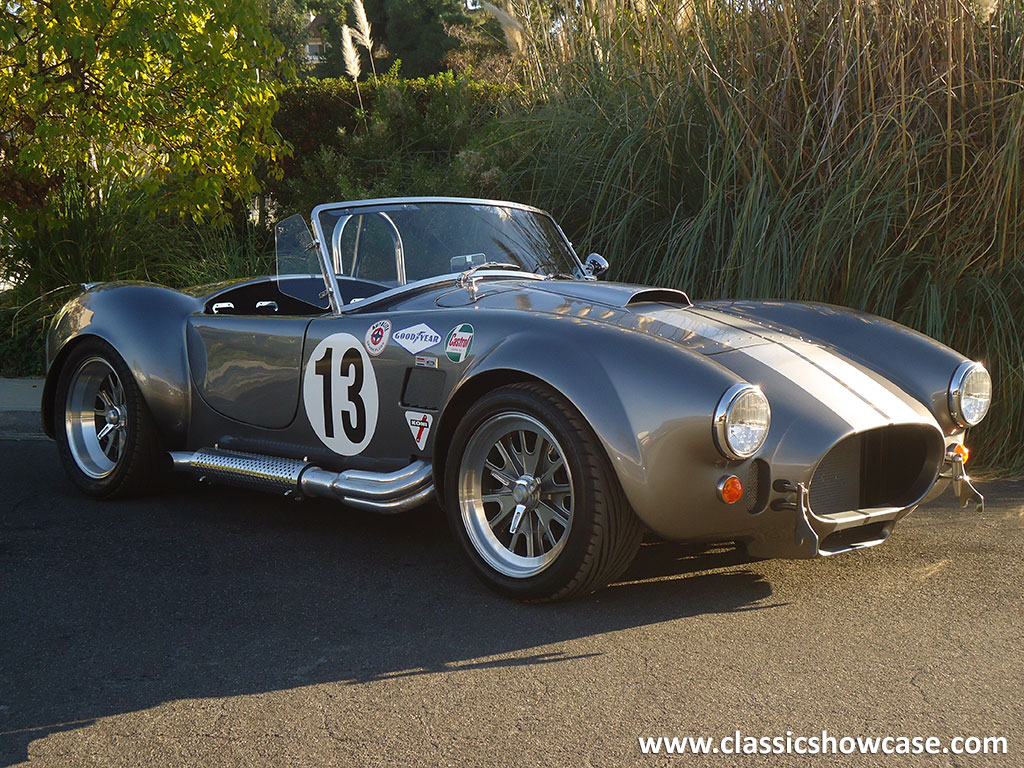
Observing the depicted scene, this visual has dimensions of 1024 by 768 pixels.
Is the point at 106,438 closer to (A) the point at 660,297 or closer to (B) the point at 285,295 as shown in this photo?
(B) the point at 285,295

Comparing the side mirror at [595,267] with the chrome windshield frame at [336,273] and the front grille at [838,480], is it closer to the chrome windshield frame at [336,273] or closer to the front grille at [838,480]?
the chrome windshield frame at [336,273]

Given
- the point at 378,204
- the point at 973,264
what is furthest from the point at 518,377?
the point at 973,264

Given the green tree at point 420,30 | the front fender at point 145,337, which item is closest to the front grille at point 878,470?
the front fender at point 145,337

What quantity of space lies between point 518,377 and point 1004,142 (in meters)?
3.67

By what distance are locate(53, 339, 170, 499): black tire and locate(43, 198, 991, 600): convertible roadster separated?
11mm

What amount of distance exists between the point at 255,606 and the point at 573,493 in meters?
1.11

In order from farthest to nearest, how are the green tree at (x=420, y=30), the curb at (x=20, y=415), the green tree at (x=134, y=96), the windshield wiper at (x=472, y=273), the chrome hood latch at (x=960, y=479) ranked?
the green tree at (x=420, y=30)
the green tree at (x=134, y=96)
the curb at (x=20, y=415)
the windshield wiper at (x=472, y=273)
the chrome hood latch at (x=960, y=479)

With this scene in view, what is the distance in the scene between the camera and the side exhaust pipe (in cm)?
386

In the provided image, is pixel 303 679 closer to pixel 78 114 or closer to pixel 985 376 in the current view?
pixel 985 376

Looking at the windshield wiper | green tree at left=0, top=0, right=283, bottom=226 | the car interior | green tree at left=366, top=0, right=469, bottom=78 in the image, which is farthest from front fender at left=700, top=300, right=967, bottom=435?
green tree at left=366, top=0, right=469, bottom=78

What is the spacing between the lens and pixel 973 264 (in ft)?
19.3

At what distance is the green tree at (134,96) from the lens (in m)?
7.01

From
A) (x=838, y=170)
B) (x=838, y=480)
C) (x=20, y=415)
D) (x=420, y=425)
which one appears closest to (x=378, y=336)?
(x=420, y=425)

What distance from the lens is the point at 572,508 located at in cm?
340
